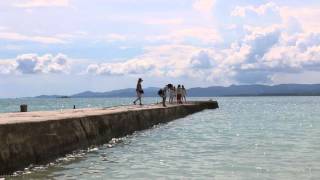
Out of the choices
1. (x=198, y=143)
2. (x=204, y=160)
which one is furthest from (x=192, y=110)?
(x=204, y=160)

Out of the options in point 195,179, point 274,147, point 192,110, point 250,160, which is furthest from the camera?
point 192,110

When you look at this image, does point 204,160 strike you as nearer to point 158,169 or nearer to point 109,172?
point 158,169

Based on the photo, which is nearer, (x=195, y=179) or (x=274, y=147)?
(x=195, y=179)

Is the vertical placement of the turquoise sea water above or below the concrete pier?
below

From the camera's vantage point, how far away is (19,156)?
44.0ft

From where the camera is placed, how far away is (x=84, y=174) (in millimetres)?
13578

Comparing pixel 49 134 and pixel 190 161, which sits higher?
pixel 49 134

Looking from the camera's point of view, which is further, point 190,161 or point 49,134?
point 190,161

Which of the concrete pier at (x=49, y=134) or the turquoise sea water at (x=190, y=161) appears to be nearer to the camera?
the concrete pier at (x=49, y=134)

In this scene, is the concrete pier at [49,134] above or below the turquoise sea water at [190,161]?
above

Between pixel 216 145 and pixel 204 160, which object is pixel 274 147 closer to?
pixel 216 145

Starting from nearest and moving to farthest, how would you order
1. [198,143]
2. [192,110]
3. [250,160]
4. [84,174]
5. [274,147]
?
[84,174]
[250,160]
[274,147]
[198,143]
[192,110]

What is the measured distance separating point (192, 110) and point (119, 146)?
32.4 meters

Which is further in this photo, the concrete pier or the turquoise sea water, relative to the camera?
the turquoise sea water
